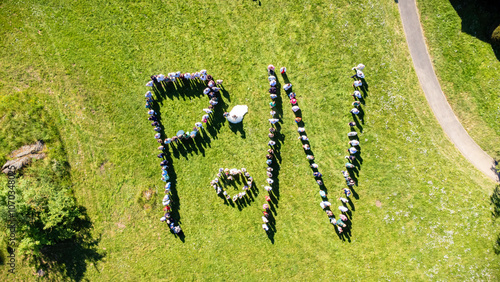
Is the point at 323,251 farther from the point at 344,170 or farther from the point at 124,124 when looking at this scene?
the point at 124,124

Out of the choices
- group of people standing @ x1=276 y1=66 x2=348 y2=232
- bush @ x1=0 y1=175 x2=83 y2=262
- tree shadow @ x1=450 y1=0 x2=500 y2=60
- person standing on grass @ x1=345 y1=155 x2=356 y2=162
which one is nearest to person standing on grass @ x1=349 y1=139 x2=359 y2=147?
person standing on grass @ x1=345 y1=155 x2=356 y2=162

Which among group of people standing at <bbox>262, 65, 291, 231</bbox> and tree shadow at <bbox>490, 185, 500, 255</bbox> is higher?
group of people standing at <bbox>262, 65, 291, 231</bbox>

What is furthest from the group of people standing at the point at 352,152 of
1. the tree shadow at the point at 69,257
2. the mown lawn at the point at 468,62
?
the tree shadow at the point at 69,257

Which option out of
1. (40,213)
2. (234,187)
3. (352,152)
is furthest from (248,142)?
(40,213)

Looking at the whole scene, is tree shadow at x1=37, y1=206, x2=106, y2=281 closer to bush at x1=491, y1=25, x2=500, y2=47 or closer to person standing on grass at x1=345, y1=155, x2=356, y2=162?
person standing on grass at x1=345, y1=155, x2=356, y2=162

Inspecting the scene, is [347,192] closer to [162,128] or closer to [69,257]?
[162,128]

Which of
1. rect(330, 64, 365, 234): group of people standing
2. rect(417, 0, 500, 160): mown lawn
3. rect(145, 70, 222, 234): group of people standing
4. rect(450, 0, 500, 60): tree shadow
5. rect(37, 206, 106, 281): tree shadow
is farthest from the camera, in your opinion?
rect(37, 206, 106, 281): tree shadow

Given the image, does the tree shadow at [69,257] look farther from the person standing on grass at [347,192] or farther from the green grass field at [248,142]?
the person standing on grass at [347,192]
